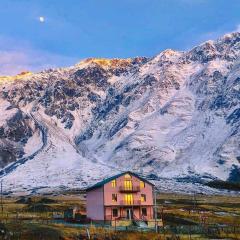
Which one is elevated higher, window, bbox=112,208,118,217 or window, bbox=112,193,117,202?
window, bbox=112,193,117,202

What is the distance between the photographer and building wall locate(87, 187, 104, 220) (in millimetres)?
105438

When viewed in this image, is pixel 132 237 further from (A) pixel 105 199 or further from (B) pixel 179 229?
(A) pixel 105 199

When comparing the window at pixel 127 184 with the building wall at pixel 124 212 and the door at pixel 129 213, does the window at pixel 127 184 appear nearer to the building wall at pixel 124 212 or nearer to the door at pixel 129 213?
the building wall at pixel 124 212

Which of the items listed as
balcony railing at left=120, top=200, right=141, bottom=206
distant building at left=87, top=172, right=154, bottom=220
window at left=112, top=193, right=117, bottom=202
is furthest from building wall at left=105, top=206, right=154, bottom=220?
window at left=112, top=193, right=117, bottom=202

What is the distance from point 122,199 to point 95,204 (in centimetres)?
588

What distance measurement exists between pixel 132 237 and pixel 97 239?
6.08 m

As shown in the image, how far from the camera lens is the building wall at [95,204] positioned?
346ft

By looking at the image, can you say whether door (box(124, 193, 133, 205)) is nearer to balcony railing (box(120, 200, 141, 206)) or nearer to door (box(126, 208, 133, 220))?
balcony railing (box(120, 200, 141, 206))

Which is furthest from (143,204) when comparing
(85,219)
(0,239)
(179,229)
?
(0,239)

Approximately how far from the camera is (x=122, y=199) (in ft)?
350

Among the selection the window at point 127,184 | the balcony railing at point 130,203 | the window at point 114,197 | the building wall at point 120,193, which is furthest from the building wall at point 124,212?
the window at point 127,184

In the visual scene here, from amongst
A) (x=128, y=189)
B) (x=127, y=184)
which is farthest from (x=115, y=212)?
(x=127, y=184)

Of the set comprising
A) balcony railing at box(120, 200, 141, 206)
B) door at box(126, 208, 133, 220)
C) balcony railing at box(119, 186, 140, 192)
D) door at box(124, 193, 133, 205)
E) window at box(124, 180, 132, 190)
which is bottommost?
door at box(126, 208, 133, 220)

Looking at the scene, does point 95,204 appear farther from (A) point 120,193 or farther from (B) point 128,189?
(B) point 128,189
